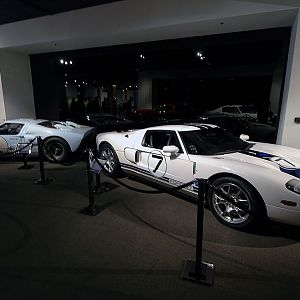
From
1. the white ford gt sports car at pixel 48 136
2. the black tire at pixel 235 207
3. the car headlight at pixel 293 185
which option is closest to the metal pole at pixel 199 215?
the black tire at pixel 235 207

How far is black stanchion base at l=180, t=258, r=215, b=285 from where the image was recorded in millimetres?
2146

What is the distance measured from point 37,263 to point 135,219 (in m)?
1.31

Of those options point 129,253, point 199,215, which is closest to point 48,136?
point 129,253

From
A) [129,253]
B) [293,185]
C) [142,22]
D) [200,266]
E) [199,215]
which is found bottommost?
[129,253]

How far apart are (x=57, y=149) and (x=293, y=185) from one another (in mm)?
5498

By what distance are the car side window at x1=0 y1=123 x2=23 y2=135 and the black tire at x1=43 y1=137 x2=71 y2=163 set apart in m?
0.87

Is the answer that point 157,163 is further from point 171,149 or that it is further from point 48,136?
point 48,136

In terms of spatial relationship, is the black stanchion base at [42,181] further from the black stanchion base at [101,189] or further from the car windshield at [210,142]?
the car windshield at [210,142]

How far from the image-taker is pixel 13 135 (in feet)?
20.1

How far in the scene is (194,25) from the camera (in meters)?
Answer: 5.43

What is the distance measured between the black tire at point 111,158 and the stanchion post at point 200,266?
2.86 m

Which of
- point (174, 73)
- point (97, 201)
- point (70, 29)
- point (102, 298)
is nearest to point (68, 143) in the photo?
point (97, 201)

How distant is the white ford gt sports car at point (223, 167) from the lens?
103 inches

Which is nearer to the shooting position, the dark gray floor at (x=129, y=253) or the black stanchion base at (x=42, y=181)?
the dark gray floor at (x=129, y=253)
